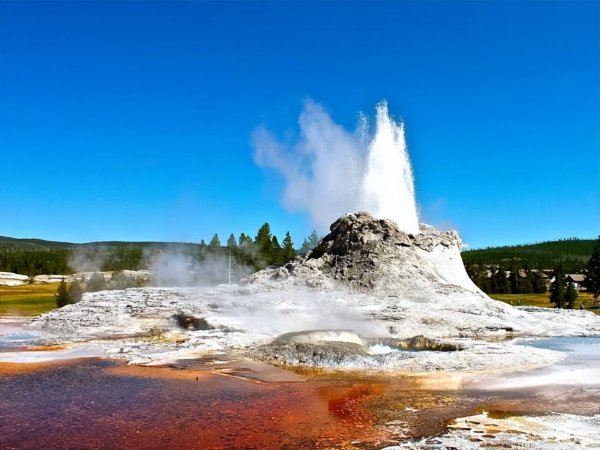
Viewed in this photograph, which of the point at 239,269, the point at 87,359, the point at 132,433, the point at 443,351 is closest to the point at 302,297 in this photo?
the point at 443,351

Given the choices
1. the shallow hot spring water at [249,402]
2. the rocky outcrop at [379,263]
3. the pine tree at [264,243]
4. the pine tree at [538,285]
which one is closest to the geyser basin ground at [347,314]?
the rocky outcrop at [379,263]

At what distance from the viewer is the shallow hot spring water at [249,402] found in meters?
13.6

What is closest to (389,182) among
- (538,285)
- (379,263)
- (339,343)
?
(379,263)

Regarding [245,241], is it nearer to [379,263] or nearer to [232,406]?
[379,263]

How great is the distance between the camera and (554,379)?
20797 millimetres

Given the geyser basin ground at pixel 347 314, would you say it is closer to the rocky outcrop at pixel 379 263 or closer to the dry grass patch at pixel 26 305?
the rocky outcrop at pixel 379 263

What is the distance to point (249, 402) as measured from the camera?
17.3 m

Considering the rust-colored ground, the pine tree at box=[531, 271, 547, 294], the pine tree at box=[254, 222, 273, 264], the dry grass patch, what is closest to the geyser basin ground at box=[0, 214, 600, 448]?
the rust-colored ground

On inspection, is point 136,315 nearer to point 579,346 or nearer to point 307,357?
point 307,357

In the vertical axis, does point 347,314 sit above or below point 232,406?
above

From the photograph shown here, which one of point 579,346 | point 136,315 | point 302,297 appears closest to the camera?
point 579,346

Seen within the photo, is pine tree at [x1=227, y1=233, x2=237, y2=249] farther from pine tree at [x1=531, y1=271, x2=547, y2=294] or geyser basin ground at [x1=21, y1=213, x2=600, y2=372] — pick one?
pine tree at [x1=531, y1=271, x2=547, y2=294]

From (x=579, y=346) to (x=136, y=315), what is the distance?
91.2 ft

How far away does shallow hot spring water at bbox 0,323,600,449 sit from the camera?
44.5ft
